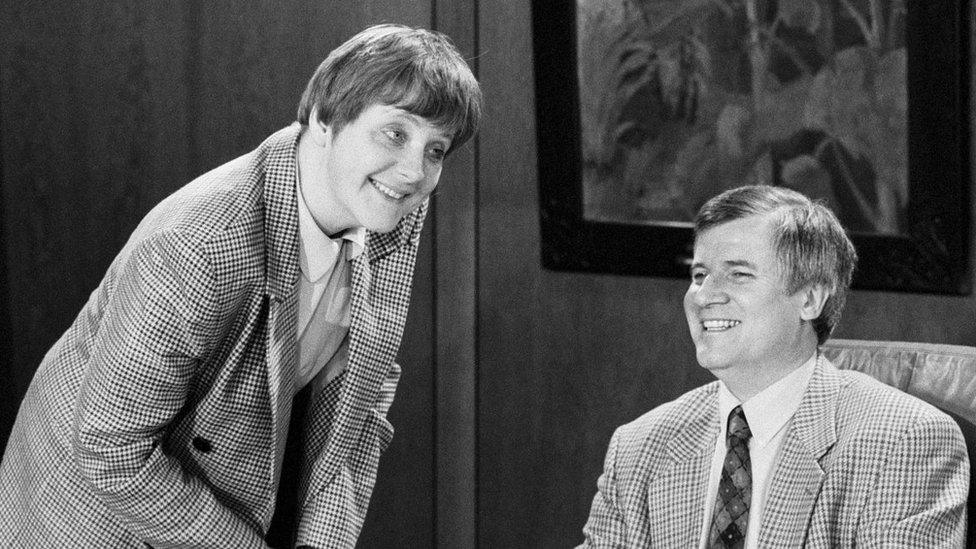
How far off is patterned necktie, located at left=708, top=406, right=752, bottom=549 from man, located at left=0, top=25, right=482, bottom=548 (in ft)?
2.03

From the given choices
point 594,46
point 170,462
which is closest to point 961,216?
point 594,46

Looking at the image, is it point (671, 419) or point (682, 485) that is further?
point (671, 419)

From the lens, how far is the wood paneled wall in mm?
3512

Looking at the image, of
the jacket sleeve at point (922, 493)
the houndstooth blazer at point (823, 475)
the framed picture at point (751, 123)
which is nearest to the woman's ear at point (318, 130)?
the houndstooth blazer at point (823, 475)

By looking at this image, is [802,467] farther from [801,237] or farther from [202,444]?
[202,444]

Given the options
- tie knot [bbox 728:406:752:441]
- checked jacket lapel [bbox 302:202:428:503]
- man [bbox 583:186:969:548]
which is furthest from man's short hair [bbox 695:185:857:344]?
checked jacket lapel [bbox 302:202:428:503]

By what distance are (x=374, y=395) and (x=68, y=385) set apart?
52 cm

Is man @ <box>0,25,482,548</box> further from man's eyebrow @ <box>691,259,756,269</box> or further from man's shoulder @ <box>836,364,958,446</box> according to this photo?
man's shoulder @ <box>836,364,958,446</box>

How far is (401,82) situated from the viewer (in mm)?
2107

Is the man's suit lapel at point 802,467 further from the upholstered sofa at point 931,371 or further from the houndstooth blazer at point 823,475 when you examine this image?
the upholstered sofa at point 931,371

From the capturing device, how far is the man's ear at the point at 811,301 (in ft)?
7.84

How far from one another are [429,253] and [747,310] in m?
1.56

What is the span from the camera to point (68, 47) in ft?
13.7

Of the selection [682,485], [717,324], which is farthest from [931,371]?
[682,485]
